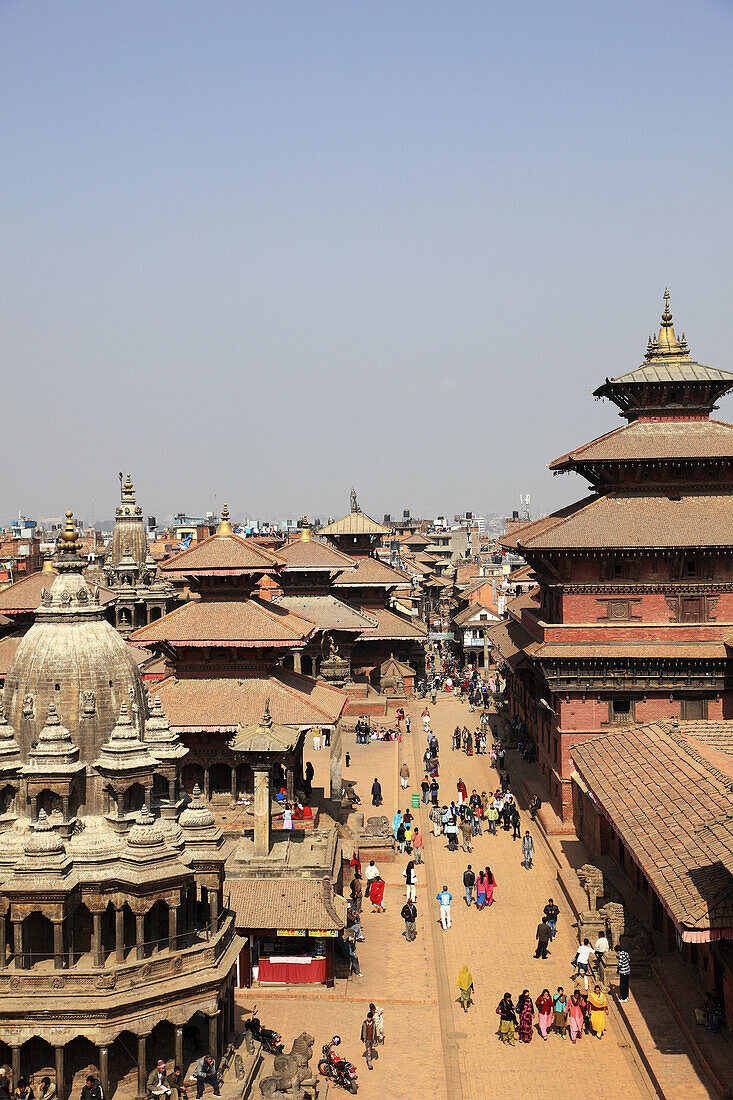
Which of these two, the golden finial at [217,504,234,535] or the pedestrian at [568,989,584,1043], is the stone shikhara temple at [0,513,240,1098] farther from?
the golden finial at [217,504,234,535]

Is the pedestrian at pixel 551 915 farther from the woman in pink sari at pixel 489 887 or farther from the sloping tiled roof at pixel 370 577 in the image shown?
the sloping tiled roof at pixel 370 577

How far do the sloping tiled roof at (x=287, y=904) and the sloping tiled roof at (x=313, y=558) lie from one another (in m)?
32.5

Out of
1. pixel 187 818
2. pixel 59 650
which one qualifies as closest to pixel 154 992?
pixel 187 818

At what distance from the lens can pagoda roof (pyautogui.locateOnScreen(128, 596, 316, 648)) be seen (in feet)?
106

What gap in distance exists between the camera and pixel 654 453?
3694 centimetres

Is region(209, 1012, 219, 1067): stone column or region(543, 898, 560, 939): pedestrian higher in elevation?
region(209, 1012, 219, 1067): stone column

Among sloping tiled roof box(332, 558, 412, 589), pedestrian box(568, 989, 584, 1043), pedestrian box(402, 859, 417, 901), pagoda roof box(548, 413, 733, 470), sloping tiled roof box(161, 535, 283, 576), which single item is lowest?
pedestrian box(568, 989, 584, 1043)

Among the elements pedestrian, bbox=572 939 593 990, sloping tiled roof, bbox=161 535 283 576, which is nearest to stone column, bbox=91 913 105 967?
pedestrian, bbox=572 939 593 990

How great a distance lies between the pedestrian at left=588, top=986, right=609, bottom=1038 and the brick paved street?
23 cm

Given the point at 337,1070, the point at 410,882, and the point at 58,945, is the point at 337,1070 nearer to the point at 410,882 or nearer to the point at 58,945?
the point at 58,945

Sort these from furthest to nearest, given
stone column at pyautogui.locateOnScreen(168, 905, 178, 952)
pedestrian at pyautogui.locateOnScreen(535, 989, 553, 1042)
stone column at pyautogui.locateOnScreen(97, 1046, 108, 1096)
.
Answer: pedestrian at pyautogui.locateOnScreen(535, 989, 553, 1042) < stone column at pyautogui.locateOnScreen(168, 905, 178, 952) < stone column at pyautogui.locateOnScreen(97, 1046, 108, 1096)

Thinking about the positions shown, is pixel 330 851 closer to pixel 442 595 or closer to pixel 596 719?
pixel 596 719

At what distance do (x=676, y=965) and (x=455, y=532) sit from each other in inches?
5376

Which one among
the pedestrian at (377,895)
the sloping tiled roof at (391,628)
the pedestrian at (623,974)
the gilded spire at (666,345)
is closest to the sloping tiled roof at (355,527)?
the sloping tiled roof at (391,628)
